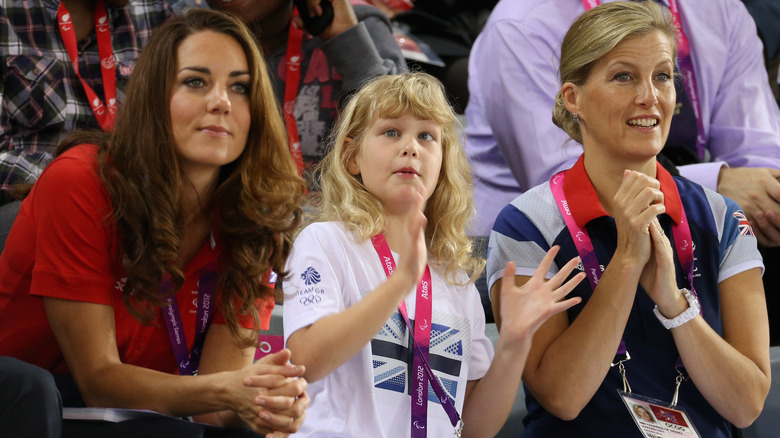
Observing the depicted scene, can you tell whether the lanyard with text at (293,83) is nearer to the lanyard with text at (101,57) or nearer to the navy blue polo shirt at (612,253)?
the lanyard with text at (101,57)

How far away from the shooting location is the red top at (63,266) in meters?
1.63

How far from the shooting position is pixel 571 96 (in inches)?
79.4

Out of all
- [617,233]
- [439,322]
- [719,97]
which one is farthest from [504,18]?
[439,322]

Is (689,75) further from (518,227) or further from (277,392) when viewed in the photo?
(277,392)

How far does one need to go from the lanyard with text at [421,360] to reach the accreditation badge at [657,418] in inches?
14.2

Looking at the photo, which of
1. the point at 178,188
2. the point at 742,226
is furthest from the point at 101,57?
the point at 742,226

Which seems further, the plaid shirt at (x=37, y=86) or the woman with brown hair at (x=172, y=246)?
the plaid shirt at (x=37, y=86)

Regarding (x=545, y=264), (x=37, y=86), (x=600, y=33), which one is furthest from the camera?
(x=37, y=86)

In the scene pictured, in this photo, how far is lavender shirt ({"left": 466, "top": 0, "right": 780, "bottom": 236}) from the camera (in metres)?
2.57

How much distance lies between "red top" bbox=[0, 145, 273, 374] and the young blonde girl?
13.3 inches

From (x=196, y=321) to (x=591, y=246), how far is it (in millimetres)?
855

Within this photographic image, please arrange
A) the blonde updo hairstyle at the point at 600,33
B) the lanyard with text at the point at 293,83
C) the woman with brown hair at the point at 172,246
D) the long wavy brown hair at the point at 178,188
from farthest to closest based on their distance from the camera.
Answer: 1. the lanyard with text at the point at 293,83
2. the blonde updo hairstyle at the point at 600,33
3. the long wavy brown hair at the point at 178,188
4. the woman with brown hair at the point at 172,246

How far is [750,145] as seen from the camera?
2.77m

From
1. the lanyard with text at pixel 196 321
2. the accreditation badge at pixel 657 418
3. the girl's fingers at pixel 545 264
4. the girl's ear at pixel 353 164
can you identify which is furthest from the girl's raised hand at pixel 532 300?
the lanyard with text at pixel 196 321
